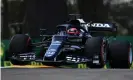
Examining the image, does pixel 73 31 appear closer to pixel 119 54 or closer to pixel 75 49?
pixel 75 49

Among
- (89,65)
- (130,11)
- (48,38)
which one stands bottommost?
(89,65)

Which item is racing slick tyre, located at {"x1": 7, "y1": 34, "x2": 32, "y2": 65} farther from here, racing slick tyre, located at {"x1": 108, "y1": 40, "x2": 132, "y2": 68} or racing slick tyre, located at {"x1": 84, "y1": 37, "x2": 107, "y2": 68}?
racing slick tyre, located at {"x1": 108, "y1": 40, "x2": 132, "y2": 68}

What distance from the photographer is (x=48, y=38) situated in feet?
33.8

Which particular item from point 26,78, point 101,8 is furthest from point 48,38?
point 26,78

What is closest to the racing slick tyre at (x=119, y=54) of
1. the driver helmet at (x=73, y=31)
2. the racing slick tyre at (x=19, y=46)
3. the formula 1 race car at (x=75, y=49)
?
the formula 1 race car at (x=75, y=49)

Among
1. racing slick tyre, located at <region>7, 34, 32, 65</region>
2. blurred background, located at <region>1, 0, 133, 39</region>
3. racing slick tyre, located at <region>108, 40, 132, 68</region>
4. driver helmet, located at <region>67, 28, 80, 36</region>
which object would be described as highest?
blurred background, located at <region>1, 0, 133, 39</region>

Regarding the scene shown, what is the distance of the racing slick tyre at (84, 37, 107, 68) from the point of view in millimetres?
8875

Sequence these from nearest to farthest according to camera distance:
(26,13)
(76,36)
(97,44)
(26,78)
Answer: (26,78) → (97,44) → (76,36) → (26,13)

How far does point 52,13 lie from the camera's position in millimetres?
12438

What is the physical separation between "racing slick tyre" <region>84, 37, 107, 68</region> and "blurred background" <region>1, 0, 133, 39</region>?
2.72 meters

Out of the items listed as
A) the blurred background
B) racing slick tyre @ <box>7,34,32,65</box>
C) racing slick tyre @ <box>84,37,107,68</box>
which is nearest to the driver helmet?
racing slick tyre @ <box>84,37,107,68</box>

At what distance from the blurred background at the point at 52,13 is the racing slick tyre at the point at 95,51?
272 cm

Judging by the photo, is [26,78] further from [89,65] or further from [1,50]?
[1,50]

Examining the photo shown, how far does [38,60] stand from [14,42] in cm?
128
